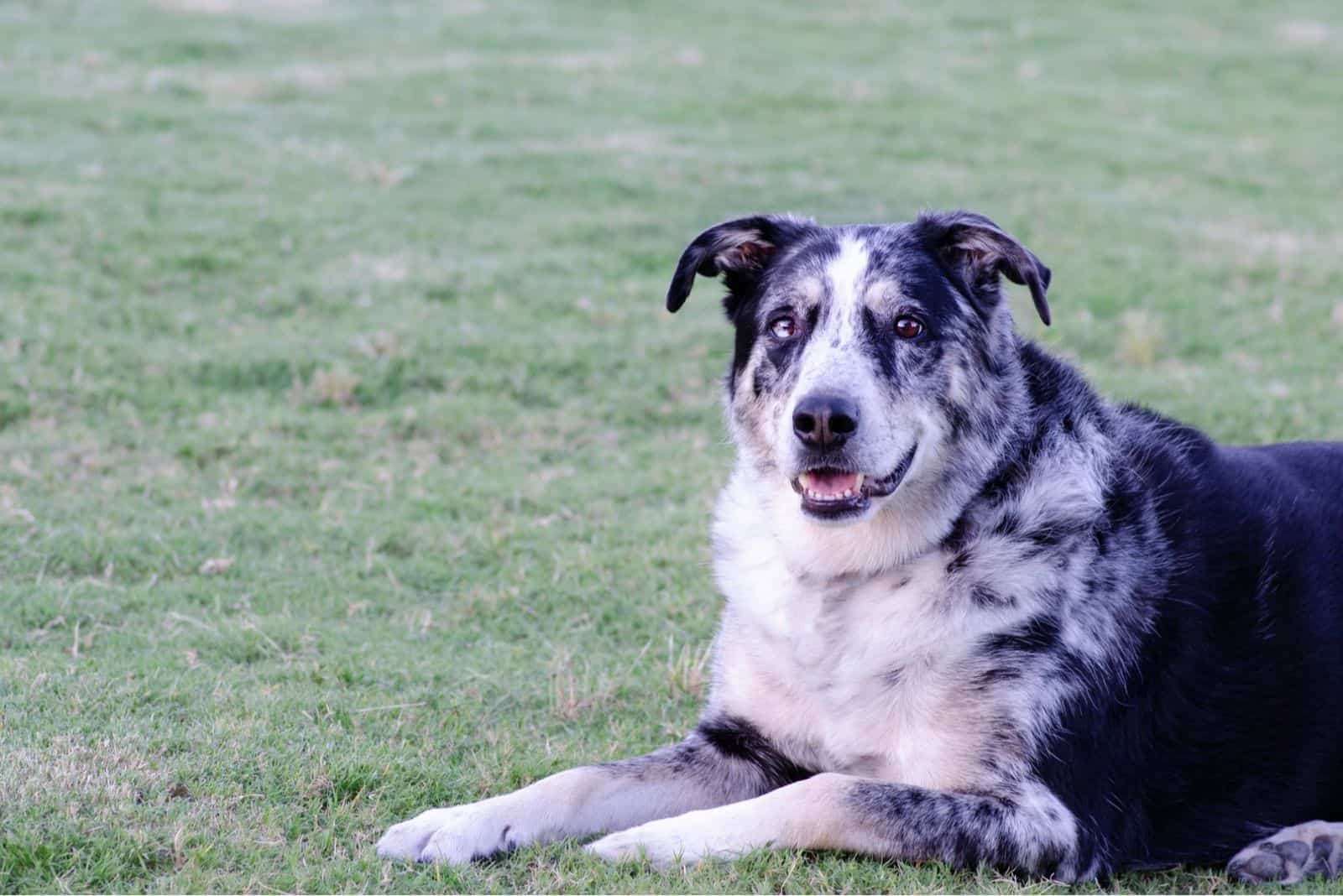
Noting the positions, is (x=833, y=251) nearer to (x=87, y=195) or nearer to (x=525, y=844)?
(x=525, y=844)

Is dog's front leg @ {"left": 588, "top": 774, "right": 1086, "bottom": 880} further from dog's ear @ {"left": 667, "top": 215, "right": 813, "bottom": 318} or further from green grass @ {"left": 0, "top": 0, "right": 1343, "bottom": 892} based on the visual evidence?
dog's ear @ {"left": 667, "top": 215, "right": 813, "bottom": 318}

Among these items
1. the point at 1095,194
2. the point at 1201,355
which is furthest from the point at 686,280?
the point at 1095,194

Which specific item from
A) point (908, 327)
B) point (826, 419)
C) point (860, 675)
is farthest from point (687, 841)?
point (908, 327)

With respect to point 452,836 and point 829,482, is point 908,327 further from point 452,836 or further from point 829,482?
point 452,836

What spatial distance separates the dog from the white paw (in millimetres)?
10

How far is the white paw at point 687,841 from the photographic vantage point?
469cm

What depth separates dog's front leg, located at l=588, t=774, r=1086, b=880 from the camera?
4637mm

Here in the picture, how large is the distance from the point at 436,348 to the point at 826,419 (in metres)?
6.07

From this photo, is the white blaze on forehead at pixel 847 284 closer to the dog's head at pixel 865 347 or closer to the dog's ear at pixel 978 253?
the dog's head at pixel 865 347

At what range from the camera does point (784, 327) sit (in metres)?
5.46

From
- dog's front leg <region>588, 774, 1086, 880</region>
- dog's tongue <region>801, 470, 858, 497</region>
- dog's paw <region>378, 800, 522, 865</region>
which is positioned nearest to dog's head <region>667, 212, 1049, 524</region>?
dog's tongue <region>801, 470, 858, 497</region>

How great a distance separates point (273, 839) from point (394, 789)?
0.57m

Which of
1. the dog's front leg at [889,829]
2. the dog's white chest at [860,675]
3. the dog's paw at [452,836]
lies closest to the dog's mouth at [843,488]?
the dog's white chest at [860,675]

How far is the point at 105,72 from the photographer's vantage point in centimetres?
1797
